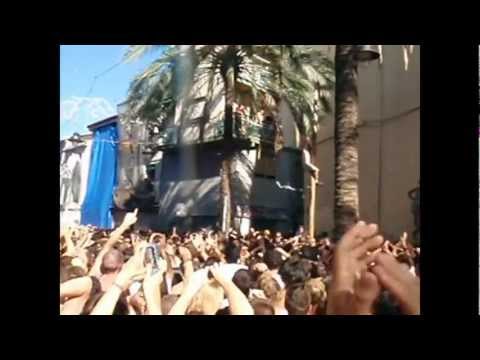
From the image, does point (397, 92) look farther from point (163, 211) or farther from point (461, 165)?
point (163, 211)

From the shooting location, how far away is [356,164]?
26.2 feet

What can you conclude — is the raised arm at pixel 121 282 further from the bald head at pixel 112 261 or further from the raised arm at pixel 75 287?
the raised arm at pixel 75 287

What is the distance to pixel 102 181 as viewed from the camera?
8.14m

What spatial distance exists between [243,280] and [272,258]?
44 cm

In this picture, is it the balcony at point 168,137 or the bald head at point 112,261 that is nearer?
the bald head at point 112,261

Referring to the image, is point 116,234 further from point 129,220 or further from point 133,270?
point 133,270

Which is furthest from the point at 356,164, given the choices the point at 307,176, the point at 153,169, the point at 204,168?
the point at 153,169

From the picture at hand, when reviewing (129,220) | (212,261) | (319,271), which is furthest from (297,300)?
(129,220)

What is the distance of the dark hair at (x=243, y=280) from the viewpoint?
7586 millimetres

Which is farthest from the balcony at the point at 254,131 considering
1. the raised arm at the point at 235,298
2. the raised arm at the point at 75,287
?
the raised arm at the point at 75,287

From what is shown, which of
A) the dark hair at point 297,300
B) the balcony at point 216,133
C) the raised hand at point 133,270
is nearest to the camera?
the dark hair at point 297,300

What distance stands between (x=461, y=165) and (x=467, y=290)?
1.18 metres

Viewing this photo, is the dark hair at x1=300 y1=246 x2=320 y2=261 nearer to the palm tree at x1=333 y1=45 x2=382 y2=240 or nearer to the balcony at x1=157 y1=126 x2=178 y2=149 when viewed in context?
the palm tree at x1=333 y1=45 x2=382 y2=240

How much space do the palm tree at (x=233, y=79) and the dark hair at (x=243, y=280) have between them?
0.52 m
